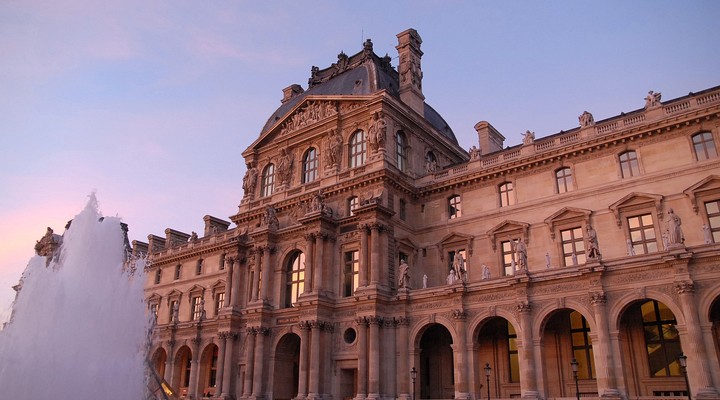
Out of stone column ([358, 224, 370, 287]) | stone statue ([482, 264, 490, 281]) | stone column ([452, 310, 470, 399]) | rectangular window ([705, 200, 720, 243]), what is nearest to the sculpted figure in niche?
stone column ([358, 224, 370, 287])

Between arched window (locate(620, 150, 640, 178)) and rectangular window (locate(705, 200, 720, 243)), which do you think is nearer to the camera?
rectangular window (locate(705, 200, 720, 243))

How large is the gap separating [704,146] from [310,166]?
80.0ft

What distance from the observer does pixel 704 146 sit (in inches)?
1112

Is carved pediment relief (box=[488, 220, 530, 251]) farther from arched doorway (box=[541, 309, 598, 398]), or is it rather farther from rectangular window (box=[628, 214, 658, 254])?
rectangular window (box=[628, 214, 658, 254])

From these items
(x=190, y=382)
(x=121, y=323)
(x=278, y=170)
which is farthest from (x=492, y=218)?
(x=190, y=382)

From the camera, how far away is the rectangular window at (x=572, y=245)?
99.4ft

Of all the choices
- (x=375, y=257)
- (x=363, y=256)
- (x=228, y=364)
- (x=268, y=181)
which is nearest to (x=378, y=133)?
(x=363, y=256)

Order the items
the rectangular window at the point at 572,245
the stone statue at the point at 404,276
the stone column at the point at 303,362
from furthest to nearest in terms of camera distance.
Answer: the stone column at the point at 303,362
the stone statue at the point at 404,276
the rectangular window at the point at 572,245

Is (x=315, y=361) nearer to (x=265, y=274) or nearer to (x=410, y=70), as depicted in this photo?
(x=265, y=274)

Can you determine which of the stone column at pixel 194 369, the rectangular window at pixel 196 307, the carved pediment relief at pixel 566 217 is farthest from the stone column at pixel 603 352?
the rectangular window at pixel 196 307

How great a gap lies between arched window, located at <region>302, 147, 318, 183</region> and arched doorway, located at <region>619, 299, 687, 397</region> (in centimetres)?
2217

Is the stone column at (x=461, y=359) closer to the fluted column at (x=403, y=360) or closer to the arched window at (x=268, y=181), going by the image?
the fluted column at (x=403, y=360)

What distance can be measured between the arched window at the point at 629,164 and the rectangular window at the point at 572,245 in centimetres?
374

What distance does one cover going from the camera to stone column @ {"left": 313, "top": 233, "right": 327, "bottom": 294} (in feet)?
117
